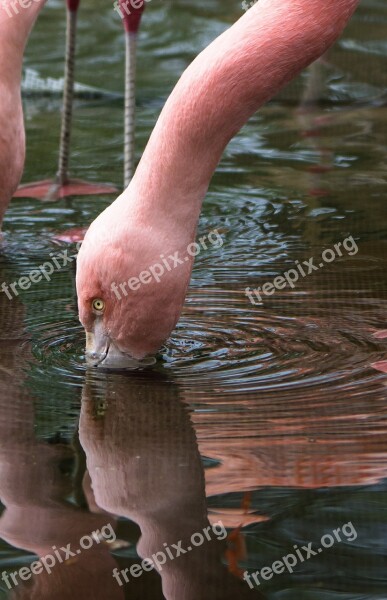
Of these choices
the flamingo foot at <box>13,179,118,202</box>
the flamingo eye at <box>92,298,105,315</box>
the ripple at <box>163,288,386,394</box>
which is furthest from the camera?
the flamingo foot at <box>13,179,118,202</box>

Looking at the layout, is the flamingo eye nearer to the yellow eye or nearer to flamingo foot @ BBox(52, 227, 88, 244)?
the yellow eye

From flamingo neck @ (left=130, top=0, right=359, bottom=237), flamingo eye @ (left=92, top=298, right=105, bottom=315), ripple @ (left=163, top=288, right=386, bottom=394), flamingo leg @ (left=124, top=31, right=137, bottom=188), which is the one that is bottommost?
ripple @ (left=163, top=288, right=386, bottom=394)

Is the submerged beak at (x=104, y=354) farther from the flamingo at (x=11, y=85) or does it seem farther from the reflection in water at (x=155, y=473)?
the flamingo at (x=11, y=85)

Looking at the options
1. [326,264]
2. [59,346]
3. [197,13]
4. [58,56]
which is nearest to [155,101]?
[58,56]

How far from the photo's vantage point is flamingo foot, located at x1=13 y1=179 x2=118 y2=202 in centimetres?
580

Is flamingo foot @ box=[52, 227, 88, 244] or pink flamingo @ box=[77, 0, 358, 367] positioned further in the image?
flamingo foot @ box=[52, 227, 88, 244]

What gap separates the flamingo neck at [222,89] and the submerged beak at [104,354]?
1.33 ft

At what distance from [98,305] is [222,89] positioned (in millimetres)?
726

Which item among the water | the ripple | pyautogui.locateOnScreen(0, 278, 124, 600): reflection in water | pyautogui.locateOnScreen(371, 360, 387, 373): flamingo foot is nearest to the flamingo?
the water

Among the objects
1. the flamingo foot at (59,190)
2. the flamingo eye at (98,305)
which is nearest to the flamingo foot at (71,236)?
the flamingo foot at (59,190)

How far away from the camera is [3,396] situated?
3.78 metres

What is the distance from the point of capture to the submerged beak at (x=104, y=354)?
374 cm

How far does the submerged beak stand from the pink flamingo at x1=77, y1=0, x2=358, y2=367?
65mm

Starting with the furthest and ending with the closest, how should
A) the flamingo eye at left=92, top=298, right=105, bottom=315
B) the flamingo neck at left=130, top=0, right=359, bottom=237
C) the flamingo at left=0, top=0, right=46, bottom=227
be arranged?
1. the flamingo at left=0, top=0, right=46, bottom=227
2. the flamingo eye at left=92, top=298, right=105, bottom=315
3. the flamingo neck at left=130, top=0, right=359, bottom=237
